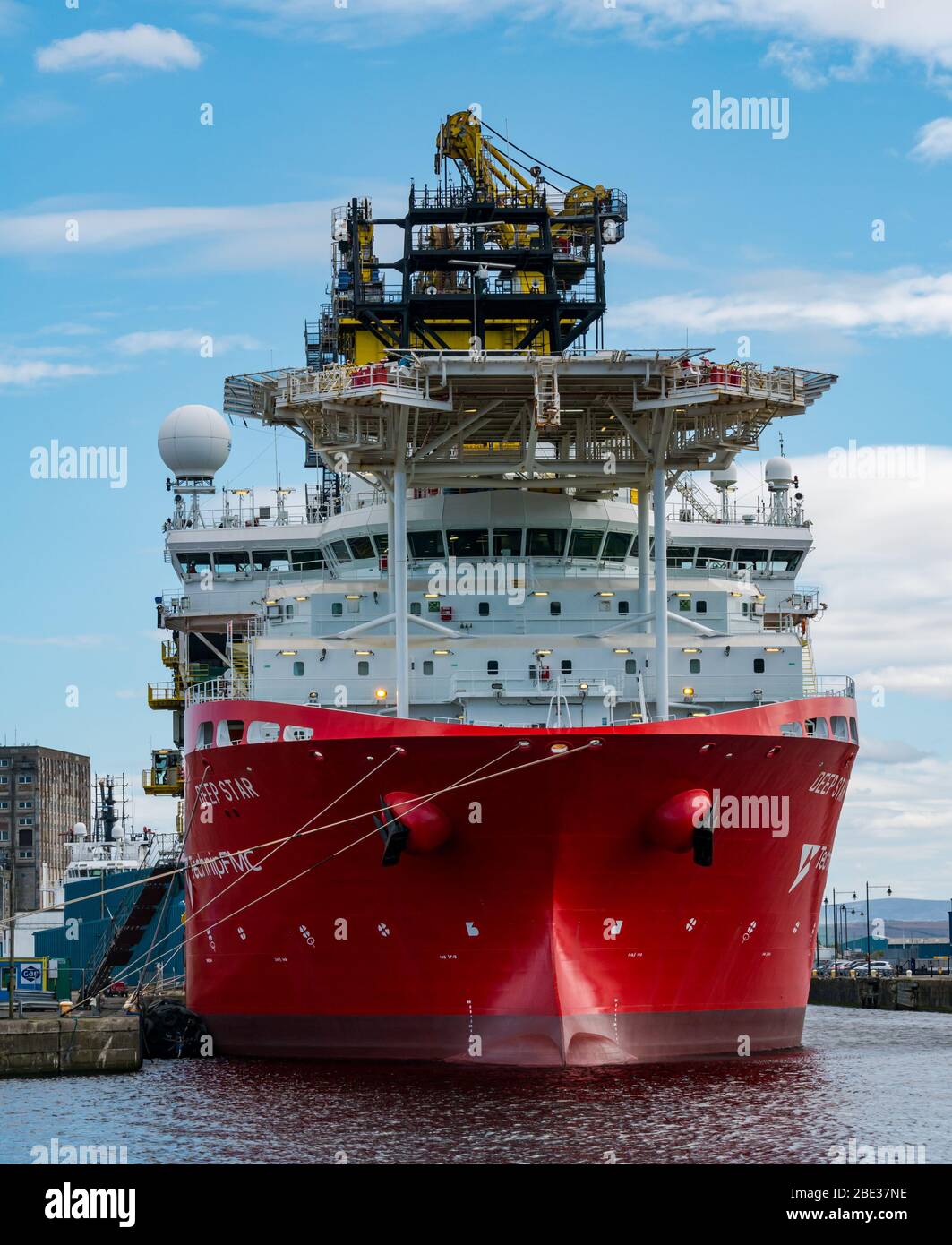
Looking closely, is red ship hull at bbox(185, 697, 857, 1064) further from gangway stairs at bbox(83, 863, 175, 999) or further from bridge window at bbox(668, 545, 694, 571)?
gangway stairs at bbox(83, 863, 175, 999)

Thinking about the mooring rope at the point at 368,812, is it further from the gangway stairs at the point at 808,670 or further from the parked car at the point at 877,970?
the parked car at the point at 877,970

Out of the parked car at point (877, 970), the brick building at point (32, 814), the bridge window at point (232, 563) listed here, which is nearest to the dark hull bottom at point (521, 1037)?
the bridge window at point (232, 563)

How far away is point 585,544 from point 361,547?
16.3ft

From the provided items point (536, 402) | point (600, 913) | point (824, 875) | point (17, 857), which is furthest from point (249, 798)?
point (17, 857)

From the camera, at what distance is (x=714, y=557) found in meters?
46.9

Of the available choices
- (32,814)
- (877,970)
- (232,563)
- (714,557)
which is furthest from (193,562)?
(32,814)

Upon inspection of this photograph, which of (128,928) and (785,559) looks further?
(128,928)

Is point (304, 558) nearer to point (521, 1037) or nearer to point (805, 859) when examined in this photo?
point (805, 859)

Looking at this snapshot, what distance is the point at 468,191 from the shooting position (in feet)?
134

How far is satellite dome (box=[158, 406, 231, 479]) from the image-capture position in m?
52.9

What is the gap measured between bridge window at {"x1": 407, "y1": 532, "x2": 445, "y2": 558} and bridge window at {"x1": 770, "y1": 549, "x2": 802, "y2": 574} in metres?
12.3

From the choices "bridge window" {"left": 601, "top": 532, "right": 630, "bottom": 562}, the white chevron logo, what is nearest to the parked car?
"bridge window" {"left": 601, "top": 532, "right": 630, "bottom": 562}
